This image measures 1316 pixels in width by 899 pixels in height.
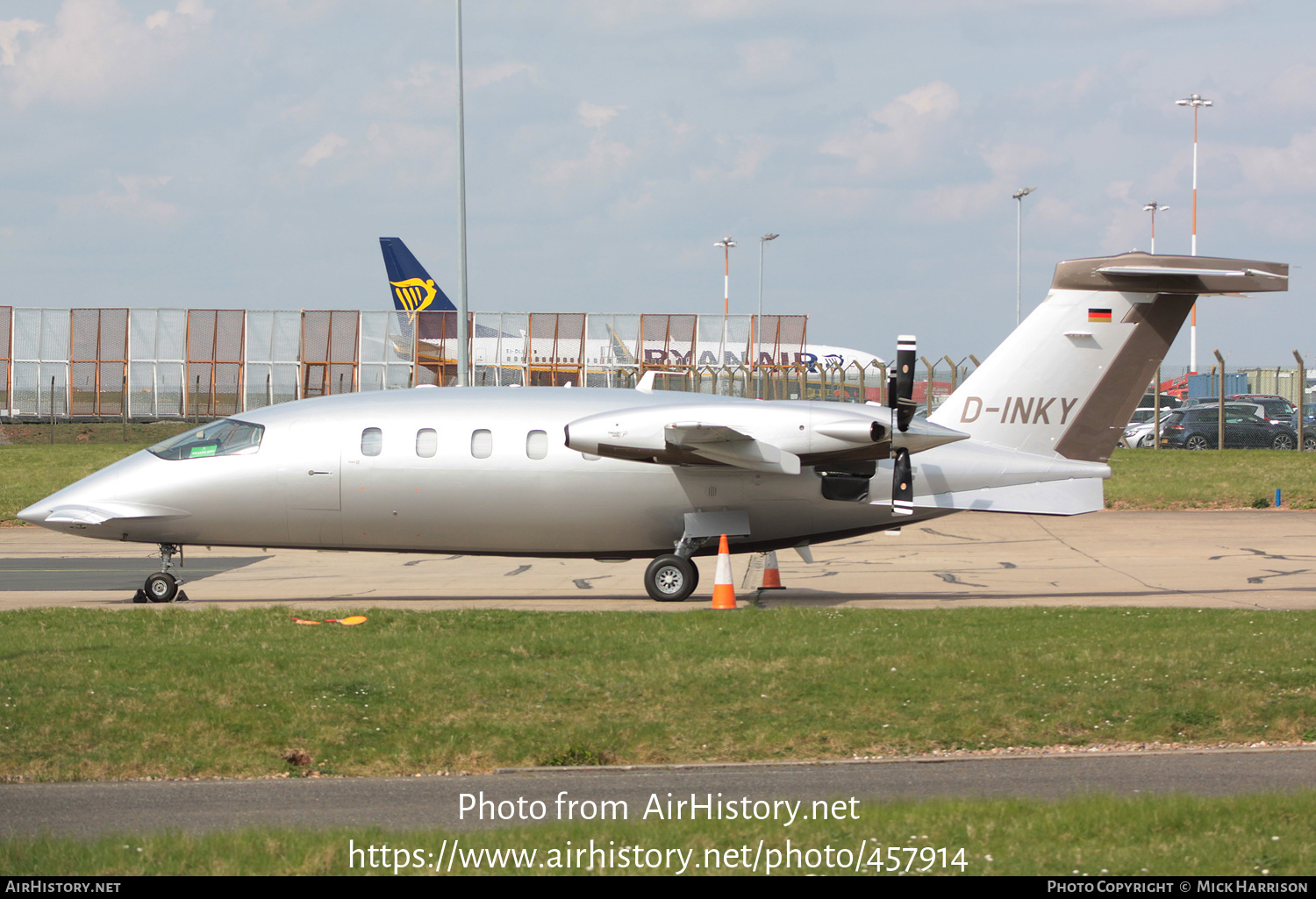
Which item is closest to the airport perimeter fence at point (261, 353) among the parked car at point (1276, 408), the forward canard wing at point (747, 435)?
the parked car at point (1276, 408)

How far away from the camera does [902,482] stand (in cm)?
1540

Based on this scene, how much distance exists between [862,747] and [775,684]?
1.38 m

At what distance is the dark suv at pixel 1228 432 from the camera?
39719 mm

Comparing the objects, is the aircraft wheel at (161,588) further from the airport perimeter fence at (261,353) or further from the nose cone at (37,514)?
the airport perimeter fence at (261,353)

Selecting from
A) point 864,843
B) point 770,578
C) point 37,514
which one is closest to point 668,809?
point 864,843

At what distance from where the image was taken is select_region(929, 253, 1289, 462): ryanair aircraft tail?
1634cm

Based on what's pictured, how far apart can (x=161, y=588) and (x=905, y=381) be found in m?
9.85

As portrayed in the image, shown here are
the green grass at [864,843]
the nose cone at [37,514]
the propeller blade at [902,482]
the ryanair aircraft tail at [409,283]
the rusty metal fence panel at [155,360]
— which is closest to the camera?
the green grass at [864,843]

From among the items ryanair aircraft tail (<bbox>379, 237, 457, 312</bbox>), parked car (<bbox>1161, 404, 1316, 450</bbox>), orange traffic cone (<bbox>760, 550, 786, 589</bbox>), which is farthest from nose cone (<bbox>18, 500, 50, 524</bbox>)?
ryanair aircraft tail (<bbox>379, 237, 457, 312</bbox>)

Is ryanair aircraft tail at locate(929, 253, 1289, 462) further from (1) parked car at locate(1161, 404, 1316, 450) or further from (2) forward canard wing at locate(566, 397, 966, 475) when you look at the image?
(1) parked car at locate(1161, 404, 1316, 450)

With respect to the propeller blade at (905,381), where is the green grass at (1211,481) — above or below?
below

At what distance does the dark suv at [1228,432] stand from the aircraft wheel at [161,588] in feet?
111
